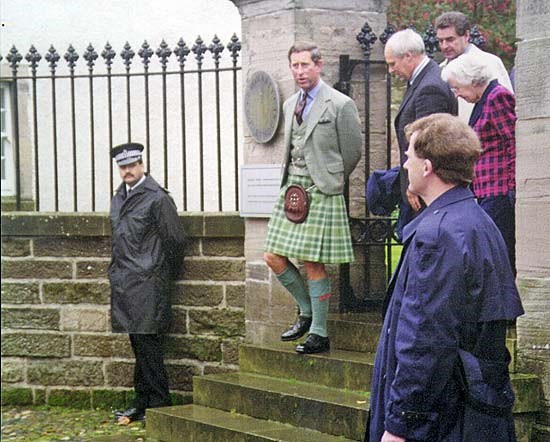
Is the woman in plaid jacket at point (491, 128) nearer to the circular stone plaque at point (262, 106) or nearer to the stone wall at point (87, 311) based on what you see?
the circular stone plaque at point (262, 106)

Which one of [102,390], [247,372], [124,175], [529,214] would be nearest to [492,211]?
[529,214]

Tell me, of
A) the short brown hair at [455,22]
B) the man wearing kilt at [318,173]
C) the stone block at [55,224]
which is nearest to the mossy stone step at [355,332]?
the man wearing kilt at [318,173]

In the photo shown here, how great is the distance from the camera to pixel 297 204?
8.09 m

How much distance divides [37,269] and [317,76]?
355cm

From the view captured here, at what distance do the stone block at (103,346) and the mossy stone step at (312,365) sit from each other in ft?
5.83

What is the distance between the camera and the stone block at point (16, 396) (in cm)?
1059

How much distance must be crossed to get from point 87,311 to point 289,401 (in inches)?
125

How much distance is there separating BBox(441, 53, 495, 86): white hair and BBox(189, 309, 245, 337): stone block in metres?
3.18

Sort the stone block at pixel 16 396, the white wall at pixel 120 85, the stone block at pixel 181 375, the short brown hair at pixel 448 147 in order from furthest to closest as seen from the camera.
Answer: the white wall at pixel 120 85 < the stone block at pixel 16 396 < the stone block at pixel 181 375 < the short brown hair at pixel 448 147

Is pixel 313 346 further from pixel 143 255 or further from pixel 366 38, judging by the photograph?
pixel 366 38

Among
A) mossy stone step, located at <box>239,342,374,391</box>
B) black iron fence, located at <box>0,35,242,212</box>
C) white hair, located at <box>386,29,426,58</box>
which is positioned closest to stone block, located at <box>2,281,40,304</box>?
black iron fence, located at <box>0,35,242,212</box>

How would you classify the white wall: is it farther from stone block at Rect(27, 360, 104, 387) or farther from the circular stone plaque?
the circular stone plaque

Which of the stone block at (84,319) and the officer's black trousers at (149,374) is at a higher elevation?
the stone block at (84,319)

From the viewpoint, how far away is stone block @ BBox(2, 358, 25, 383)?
10625mm
